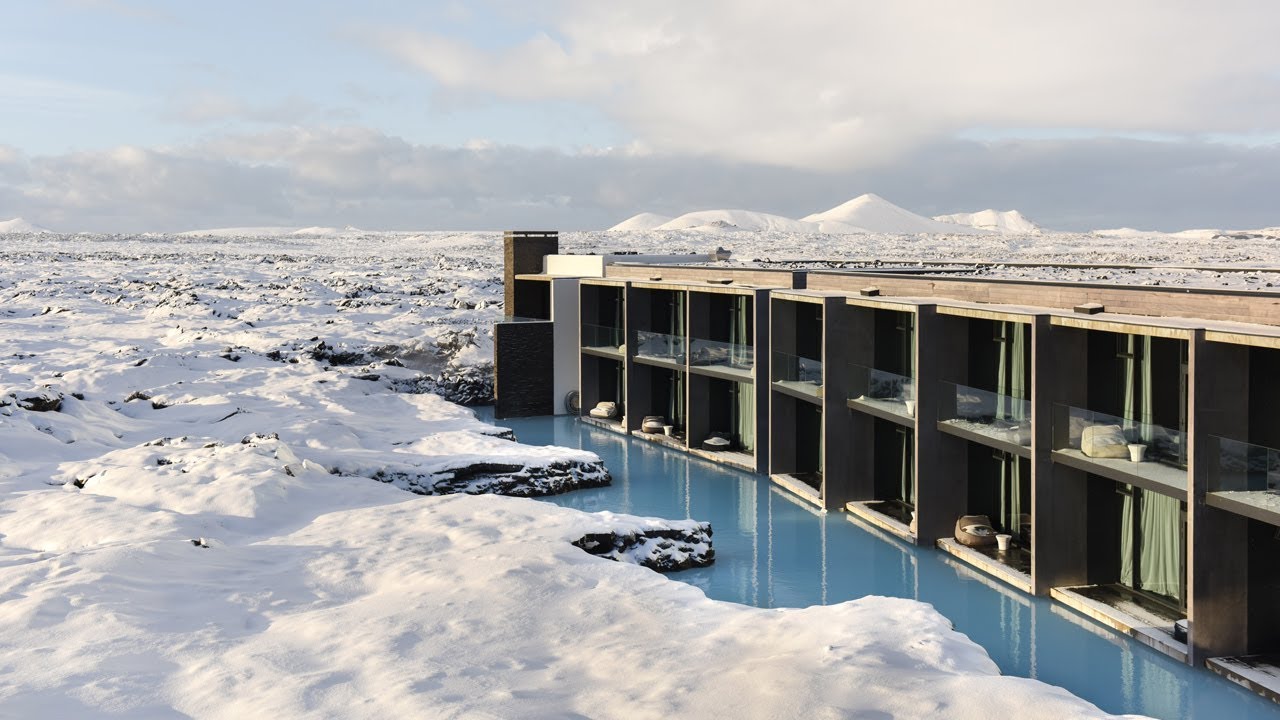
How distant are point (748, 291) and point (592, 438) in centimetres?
942

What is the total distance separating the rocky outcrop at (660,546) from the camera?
65.5 feet

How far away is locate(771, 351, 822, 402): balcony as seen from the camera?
85.8 ft

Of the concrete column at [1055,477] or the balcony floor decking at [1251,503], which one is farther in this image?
the concrete column at [1055,477]

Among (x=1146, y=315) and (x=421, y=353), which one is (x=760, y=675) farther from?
(x=421, y=353)

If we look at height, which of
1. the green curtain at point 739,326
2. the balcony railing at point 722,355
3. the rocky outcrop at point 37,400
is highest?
the green curtain at point 739,326

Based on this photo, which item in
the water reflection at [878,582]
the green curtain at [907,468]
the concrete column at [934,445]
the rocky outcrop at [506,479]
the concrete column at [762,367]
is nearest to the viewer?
the water reflection at [878,582]

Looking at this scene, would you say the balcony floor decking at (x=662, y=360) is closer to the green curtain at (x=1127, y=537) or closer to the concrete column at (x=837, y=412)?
the concrete column at (x=837, y=412)

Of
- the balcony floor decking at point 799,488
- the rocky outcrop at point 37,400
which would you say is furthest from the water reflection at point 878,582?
the rocky outcrop at point 37,400

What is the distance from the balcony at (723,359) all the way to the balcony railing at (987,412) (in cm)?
838

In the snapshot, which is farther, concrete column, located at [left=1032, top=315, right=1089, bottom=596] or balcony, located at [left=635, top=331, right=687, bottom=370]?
balcony, located at [left=635, top=331, right=687, bottom=370]

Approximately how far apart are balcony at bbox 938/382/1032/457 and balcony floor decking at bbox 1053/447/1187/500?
0.98m

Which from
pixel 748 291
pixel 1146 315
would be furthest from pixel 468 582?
pixel 748 291

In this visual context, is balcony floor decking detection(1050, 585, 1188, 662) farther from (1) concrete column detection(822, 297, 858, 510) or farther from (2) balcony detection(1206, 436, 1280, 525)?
(1) concrete column detection(822, 297, 858, 510)

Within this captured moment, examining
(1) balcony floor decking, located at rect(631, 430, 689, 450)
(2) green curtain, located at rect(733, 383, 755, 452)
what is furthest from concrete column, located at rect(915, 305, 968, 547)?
(1) balcony floor decking, located at rect(631, 430, 689, 450)
